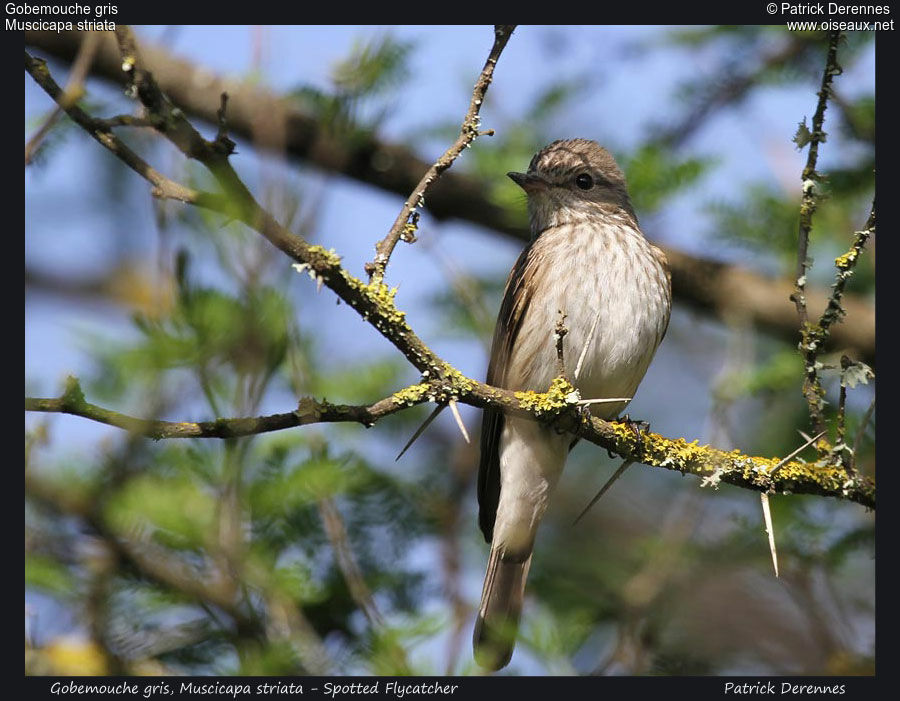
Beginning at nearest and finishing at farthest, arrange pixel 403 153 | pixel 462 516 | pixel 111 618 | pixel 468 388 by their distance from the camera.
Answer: pixel 468 388 → pixel 111 618 → pixel 462 516 → pixel 403 153

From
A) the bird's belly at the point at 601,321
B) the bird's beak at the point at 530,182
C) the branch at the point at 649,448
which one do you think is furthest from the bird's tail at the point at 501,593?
the bird's beak at the point at 530,182

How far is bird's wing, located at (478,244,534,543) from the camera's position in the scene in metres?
5.18

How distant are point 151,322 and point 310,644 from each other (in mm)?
1438

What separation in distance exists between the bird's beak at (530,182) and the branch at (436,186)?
1.26 meters

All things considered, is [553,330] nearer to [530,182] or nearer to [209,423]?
[530,182]

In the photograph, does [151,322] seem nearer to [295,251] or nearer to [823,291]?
[295,251]

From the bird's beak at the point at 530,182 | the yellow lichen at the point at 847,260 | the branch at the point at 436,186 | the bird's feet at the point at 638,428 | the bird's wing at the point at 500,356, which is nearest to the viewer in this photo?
the yellow lichen at the point at 847,260

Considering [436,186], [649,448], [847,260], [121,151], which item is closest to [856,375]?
[847,260]

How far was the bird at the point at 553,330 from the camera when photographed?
4883mm

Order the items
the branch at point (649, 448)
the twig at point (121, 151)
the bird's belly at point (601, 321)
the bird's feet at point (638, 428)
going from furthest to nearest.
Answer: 1. the bird's belly at point (601, 321)
2. the bird's feet at point (638, 428)
3. the branch at point (649, 448)
4. the twig at point (121, 151)

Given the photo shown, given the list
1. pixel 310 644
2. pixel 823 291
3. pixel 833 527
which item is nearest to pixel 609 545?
pixel 833 527

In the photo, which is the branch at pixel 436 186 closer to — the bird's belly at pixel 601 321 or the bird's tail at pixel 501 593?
the bird's belly at pixel 601 321

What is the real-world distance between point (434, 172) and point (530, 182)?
2345mm

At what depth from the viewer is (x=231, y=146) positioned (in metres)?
2.95
